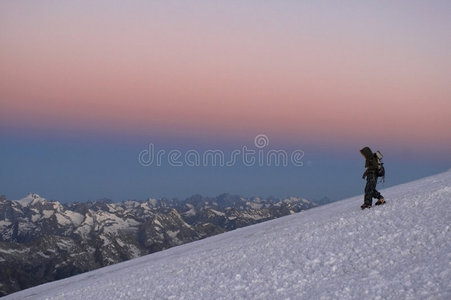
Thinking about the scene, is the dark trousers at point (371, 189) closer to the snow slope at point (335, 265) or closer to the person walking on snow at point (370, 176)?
the person walking on snow at point (370, 176)

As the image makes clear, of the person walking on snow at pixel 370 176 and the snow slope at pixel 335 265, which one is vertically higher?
the person walking on snow at pixel 370 176

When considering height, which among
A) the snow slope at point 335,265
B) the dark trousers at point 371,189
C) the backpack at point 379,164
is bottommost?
the snow slope at point 335,265

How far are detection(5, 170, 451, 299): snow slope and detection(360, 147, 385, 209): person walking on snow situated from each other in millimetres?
1155

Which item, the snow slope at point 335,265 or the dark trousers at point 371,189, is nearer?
the snow slope at point 335,265

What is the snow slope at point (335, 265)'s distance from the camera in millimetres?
12734

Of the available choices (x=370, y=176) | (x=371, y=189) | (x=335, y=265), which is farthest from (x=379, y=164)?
(x=335, y=265)

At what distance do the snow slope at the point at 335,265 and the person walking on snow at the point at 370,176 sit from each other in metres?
1.15

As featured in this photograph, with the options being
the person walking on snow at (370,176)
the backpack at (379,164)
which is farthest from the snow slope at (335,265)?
the backpack at (379,164)

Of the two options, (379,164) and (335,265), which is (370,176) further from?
(335,265)

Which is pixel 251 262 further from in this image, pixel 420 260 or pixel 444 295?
pixel 444 295

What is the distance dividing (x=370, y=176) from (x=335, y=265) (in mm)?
9583

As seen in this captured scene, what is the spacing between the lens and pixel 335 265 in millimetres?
15094

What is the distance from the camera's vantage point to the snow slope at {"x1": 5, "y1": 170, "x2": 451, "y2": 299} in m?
12.7

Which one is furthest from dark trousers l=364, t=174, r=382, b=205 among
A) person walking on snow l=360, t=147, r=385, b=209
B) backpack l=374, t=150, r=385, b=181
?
backpack l=374, t=150, r=385, b=181
